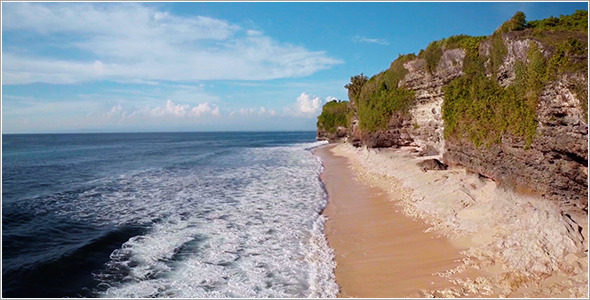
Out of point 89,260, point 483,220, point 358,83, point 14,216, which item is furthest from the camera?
point 358,83

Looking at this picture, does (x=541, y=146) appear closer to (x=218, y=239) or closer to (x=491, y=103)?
(x=491, y=103)

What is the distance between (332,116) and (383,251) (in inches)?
2522

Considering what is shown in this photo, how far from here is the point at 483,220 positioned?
10.6 meters

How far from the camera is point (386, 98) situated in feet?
85.5

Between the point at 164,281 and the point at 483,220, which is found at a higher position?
the point at 483,220

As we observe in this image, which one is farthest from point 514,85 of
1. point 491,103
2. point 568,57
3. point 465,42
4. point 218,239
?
point 218,239

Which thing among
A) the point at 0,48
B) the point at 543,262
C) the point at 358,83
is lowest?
the point at 543,262

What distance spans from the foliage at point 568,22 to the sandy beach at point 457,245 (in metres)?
5.80

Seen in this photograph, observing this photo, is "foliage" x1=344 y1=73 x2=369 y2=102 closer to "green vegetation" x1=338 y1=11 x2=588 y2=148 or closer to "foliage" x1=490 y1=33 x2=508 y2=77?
"green vegetation" x1=338 y1=11 x2=588 y2=148

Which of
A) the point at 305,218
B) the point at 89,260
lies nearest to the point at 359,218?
the point at 305,218

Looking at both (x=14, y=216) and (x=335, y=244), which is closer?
(x=335, y=244)

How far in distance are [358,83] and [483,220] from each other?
3841 cm

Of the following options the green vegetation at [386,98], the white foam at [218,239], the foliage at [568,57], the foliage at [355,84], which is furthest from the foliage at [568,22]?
the foliage at [355,84]

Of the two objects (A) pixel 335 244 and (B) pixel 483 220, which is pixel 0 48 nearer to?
(A) pixel 335 244
